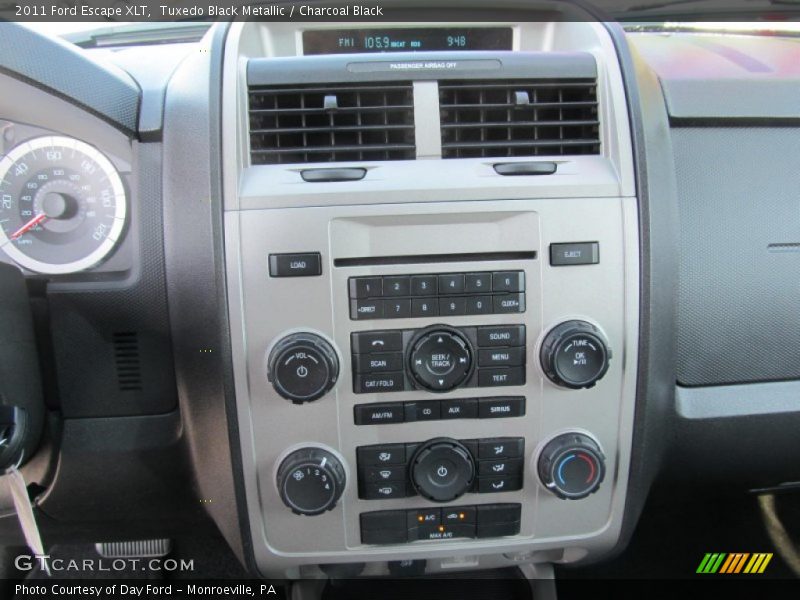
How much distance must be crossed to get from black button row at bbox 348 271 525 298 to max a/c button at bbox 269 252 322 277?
0.06 meters

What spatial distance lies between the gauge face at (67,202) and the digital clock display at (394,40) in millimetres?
458

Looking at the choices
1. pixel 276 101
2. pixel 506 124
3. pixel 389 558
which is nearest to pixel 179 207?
pixel 276 101

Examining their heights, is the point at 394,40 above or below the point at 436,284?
above

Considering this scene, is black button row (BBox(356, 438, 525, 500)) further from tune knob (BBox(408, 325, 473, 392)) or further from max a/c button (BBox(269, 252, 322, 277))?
max a/c button (BBox(269, 252, 322, 277))

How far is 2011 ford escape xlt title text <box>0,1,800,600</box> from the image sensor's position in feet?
3.65

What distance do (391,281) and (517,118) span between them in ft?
1.24

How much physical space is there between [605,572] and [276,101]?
1602 millimetres

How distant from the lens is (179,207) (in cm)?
117

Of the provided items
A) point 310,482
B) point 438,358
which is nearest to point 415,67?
point 438,358

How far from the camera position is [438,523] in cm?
122

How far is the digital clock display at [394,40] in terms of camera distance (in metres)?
1.29

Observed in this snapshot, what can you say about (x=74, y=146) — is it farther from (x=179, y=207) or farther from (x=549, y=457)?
(x=549, y=457)

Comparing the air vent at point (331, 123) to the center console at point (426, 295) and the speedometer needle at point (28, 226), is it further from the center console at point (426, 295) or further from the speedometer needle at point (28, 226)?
the speedometer needle at point (28, 226)

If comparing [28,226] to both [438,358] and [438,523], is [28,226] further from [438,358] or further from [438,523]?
[438,523]
